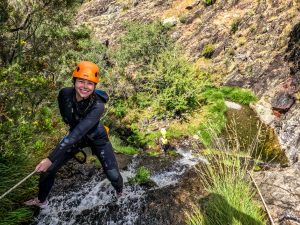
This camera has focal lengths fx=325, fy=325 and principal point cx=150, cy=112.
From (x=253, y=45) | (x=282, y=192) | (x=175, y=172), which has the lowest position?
(x=253, y=45)

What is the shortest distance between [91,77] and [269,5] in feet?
81.2

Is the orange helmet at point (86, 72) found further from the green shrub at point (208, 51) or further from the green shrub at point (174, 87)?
the green shrub at point (208, 51)

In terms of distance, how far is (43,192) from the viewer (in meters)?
6.79

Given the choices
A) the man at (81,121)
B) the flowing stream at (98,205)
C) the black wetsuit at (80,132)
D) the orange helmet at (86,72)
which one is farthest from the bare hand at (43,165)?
the flowing stream at (98,205)

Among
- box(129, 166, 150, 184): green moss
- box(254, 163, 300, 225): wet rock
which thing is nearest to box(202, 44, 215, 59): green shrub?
box(129, 166, 150, 184): green moss

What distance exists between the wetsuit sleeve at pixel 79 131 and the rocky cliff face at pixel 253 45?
4475 mm

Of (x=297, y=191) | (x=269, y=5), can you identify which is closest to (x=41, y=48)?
(x=297, y=191)

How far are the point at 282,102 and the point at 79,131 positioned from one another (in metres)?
14.1

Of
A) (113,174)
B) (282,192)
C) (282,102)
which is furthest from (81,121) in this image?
(282,102)

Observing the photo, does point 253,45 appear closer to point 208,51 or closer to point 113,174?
point 208,51

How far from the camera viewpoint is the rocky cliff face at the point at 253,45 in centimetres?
1672

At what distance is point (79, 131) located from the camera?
5762 mm

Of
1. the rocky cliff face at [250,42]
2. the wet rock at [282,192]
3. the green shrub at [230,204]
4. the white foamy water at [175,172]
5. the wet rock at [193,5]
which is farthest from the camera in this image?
the wet rock at [193,5]

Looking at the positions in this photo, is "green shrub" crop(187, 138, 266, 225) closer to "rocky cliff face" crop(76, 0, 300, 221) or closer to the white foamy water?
"rocky cliff face" crop(76, 0, 300, 221)
